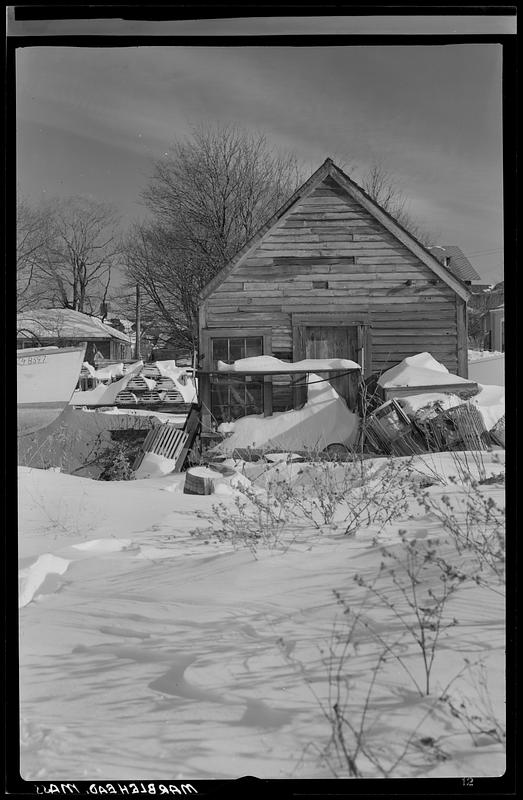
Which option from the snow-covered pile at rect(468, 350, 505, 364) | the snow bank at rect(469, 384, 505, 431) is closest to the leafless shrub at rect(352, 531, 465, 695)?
the snow bank at rect(469, 384, 505, 431)

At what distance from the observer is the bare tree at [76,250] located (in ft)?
51.1

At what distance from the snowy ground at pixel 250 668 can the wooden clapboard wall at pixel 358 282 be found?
25.6 feet

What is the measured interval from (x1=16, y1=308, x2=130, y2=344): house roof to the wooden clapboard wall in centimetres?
777

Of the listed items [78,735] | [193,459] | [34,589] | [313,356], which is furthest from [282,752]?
[313,356]

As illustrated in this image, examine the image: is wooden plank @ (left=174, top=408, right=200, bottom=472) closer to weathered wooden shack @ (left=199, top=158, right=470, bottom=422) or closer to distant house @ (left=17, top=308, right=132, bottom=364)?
weathered wooden shack @ (left=199, top=158, right=470, bottom=422)

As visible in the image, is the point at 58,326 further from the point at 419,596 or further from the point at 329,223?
the point at 419,596

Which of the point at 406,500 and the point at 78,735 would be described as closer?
the point at 78,735

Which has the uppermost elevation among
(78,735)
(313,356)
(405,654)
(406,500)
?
(313,356)

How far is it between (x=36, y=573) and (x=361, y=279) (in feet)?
28.7

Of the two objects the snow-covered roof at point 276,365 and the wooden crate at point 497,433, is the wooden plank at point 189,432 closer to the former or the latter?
the snow-covered roof at point 276,365

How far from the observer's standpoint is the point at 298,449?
29.2ft

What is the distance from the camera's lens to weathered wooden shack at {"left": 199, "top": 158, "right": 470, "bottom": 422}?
11.1 meters
